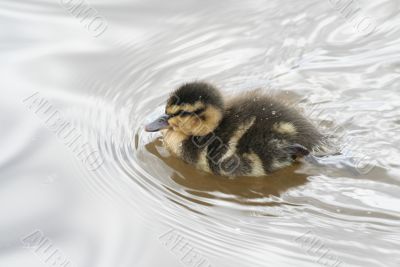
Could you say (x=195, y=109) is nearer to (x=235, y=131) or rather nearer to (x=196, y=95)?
(x=196, y=95)

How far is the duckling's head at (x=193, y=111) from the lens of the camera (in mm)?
2932

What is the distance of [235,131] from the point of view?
2.96m

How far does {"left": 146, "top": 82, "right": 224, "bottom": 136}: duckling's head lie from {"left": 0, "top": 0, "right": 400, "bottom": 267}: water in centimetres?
15

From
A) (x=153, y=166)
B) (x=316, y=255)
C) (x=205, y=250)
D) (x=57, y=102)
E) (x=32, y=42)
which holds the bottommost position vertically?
(x=316, y=255)

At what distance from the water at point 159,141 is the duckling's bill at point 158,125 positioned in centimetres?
11

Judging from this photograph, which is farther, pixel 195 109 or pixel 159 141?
pixel 159 141

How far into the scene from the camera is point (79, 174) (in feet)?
9.45

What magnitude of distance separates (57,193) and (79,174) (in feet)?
0.45

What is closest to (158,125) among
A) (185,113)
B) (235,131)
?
(185,113)

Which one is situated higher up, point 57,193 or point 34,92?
point 34,92

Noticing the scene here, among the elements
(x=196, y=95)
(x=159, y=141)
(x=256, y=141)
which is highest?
(x=196, y=95)

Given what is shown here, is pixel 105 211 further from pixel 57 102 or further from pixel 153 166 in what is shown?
pixel 57 102

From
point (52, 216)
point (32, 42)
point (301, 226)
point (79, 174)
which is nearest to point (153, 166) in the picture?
point (79, 174)

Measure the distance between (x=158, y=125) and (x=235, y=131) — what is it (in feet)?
1.03
